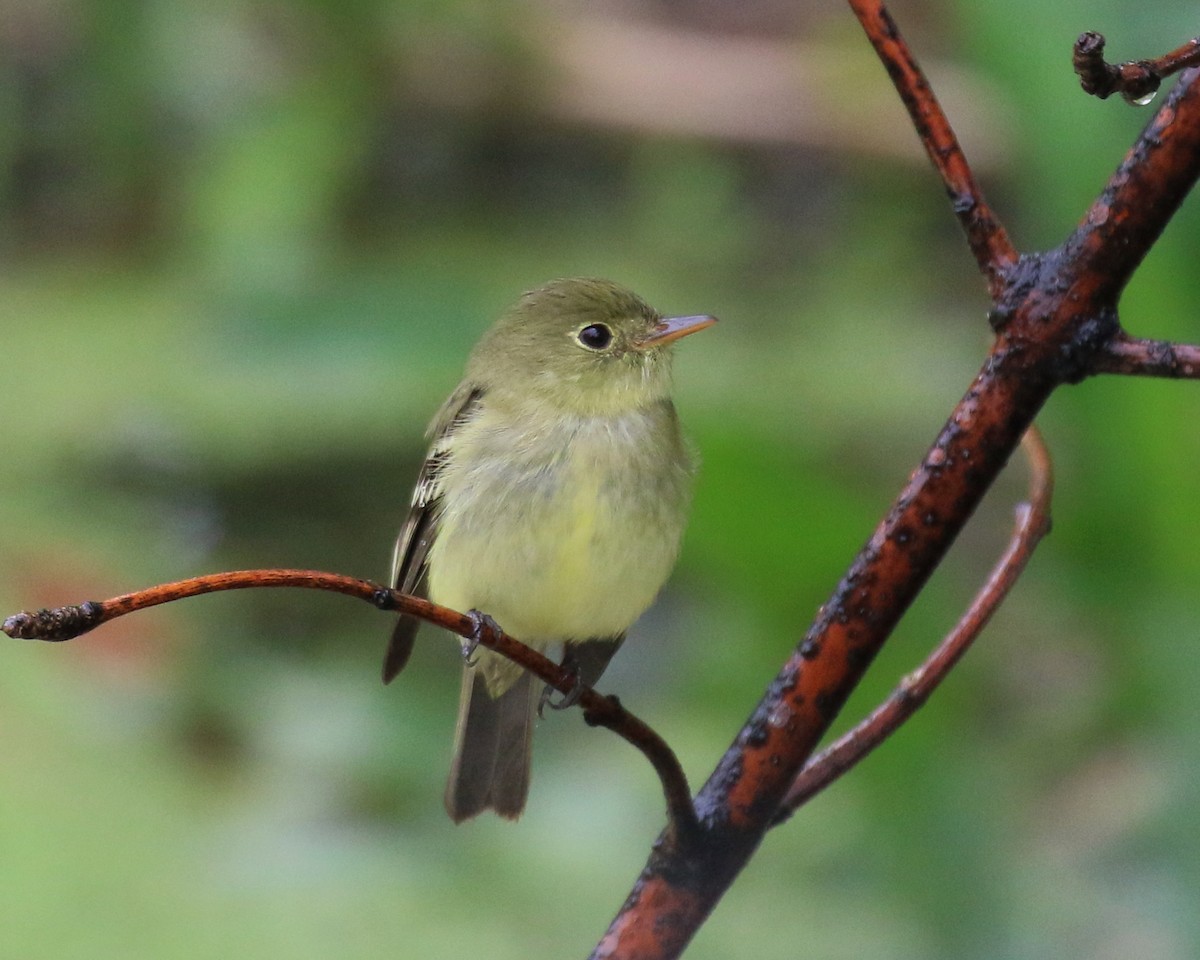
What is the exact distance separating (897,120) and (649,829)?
95.8 inches

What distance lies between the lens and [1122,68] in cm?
89

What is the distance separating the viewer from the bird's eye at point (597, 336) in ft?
7.25

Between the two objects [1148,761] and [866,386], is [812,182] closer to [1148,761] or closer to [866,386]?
[866,386]

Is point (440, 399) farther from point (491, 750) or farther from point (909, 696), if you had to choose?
point (909, 696)

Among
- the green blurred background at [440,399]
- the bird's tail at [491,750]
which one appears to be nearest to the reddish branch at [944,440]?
the bird's tail at [491,750]

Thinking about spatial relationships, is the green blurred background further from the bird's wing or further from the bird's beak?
the bird's wing

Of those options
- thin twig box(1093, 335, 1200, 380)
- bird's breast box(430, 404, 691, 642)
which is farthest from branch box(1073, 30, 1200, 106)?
bird's breast box(430, 404, 691, 642)

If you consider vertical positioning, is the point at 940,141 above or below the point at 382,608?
above

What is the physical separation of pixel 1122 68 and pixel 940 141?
116mm

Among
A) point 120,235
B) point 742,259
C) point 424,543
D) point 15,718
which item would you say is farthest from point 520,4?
point 424,543

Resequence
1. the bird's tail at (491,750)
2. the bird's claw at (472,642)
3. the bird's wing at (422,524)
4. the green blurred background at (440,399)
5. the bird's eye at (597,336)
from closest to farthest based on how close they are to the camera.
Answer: the bird's claw at (472,642) → the bird's tail at (491,750) → the bird's wing at (422,524) → the bird's eye at (597,336) → the green blurred background at (440,399)

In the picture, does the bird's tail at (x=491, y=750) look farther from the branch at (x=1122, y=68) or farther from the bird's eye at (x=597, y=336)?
the branch at (x=1122, y=68)

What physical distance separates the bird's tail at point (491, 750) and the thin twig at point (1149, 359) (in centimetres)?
94

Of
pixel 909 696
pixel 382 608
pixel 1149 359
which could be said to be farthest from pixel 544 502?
pixel 1149 359
